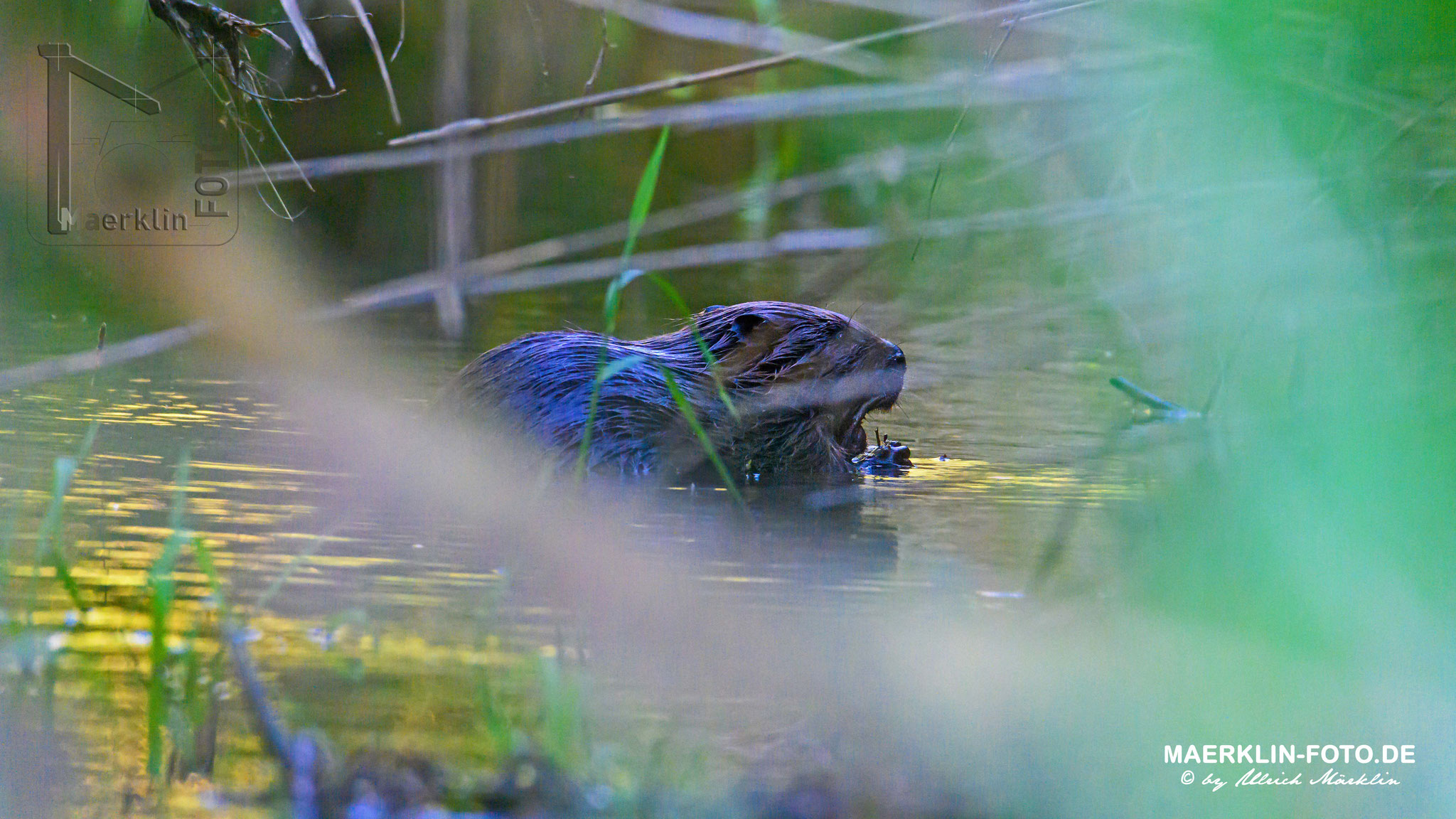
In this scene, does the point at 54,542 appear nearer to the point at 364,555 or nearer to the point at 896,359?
the point at 364,555

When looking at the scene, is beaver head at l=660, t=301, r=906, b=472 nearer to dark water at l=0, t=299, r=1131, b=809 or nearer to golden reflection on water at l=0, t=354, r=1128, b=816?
dark water at l=0, t=299, r=1131, b=809

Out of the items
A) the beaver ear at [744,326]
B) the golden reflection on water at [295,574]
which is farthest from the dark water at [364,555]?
the beaver ear at [744,326]

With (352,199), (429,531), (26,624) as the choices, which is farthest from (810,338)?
(352,199)

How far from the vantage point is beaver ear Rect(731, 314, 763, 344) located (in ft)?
13.1

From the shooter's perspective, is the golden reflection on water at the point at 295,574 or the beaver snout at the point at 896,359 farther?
the beaver snout at the point at 896,359

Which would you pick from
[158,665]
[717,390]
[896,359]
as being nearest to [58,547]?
[158,665]

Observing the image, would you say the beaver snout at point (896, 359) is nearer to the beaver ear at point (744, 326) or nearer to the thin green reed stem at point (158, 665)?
the beaver ear at point (744, 326)

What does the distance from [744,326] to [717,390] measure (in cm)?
23

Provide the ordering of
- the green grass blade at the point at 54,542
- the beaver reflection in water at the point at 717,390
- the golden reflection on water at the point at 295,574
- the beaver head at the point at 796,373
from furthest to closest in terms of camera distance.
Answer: the beaver head at the point at 796,373 → the beaver reflection in water at the point at 717,390 → the green grass blade at the point at 54,542 → the golden reflection on water at the point at 295,574

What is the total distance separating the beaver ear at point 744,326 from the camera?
3.98m

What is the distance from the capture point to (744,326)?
13.2 ft

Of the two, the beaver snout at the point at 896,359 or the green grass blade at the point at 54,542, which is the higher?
the beaver snout at the point at 896,359

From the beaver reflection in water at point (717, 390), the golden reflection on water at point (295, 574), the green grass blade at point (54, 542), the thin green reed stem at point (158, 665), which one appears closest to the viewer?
the thin green reed stem at point (158, 665)

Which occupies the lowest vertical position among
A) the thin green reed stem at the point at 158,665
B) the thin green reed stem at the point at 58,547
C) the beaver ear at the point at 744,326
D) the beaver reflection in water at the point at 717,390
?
the thin green reed stem at the point at 158,665
